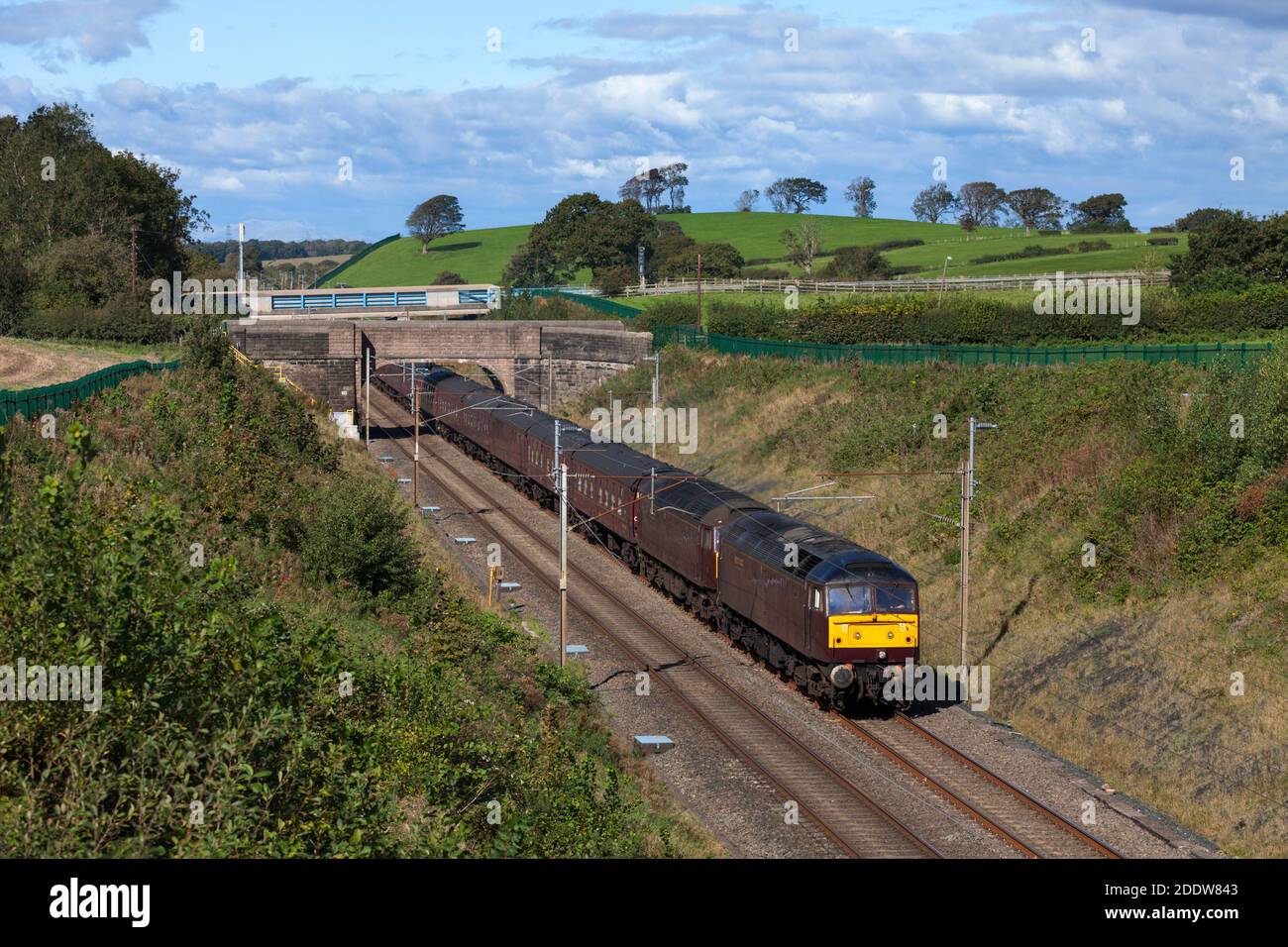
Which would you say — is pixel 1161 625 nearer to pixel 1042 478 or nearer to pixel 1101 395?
pixel 1042 478

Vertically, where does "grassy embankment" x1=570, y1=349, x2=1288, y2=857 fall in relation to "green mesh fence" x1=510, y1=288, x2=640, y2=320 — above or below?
below

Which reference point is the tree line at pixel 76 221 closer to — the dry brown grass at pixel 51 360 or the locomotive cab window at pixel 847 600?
the dry brown grass at pixel 51 360

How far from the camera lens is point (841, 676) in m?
28.8

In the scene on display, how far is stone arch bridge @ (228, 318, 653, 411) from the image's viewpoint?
242 feet

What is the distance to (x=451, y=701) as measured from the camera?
79.5 ft

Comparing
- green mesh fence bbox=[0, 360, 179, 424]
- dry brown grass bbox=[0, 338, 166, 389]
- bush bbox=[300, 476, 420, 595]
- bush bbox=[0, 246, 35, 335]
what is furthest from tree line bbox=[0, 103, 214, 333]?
bush bbox=[300, 476, 420, 595]

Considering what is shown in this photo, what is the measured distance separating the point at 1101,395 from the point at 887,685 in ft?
61.3

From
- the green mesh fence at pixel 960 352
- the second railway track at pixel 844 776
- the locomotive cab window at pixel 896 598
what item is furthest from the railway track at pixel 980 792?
the green mesh fence at pixel 960 352

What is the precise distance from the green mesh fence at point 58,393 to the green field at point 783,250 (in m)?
69.0

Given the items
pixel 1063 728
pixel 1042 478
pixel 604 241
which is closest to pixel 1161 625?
pixel 1063 728

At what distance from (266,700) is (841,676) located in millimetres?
17117

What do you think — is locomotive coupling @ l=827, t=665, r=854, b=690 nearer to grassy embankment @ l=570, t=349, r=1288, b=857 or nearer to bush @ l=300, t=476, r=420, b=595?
grassy embankment @ l=570, t=349, r=1288, b=857

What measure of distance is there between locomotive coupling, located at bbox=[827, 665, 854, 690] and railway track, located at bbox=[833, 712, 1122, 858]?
1.16 metres

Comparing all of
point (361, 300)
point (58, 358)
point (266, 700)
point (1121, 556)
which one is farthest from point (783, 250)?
point (266, 700)
